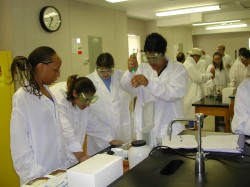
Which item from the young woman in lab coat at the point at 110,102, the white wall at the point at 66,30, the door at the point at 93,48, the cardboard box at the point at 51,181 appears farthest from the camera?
the door at the point at 93,48

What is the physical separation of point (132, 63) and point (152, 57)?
5.9 inches

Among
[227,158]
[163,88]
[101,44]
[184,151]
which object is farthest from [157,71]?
[101,44]

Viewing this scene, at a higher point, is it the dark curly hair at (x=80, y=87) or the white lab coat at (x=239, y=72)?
the dark curly hair at (x=80, y=87)

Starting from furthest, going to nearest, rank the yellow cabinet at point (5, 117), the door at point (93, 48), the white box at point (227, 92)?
1. the door at point (93, 48)
2. the white box at point (227, 92)
3. the yellow cabinet at point (5, 117)

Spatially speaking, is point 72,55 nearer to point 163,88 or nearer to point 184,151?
point 163,88

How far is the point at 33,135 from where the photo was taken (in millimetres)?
1448

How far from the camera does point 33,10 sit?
11.6 feet

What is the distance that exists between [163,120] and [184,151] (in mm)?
678

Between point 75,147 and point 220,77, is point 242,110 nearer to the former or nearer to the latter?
point 75,147

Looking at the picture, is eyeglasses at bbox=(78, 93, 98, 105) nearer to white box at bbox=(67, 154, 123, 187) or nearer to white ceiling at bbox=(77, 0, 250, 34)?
white box at bbox=(67, 154, 123, 187)

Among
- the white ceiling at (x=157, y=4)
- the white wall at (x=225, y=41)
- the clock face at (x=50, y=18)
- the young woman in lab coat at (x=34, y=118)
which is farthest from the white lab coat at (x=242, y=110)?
the white wall at (x=225, y=41)

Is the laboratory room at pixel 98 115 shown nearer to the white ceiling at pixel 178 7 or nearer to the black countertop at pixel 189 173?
the black countertop at pixel 189 173

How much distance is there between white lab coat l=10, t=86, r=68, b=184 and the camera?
140cm

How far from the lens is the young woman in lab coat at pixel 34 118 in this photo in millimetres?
1402
